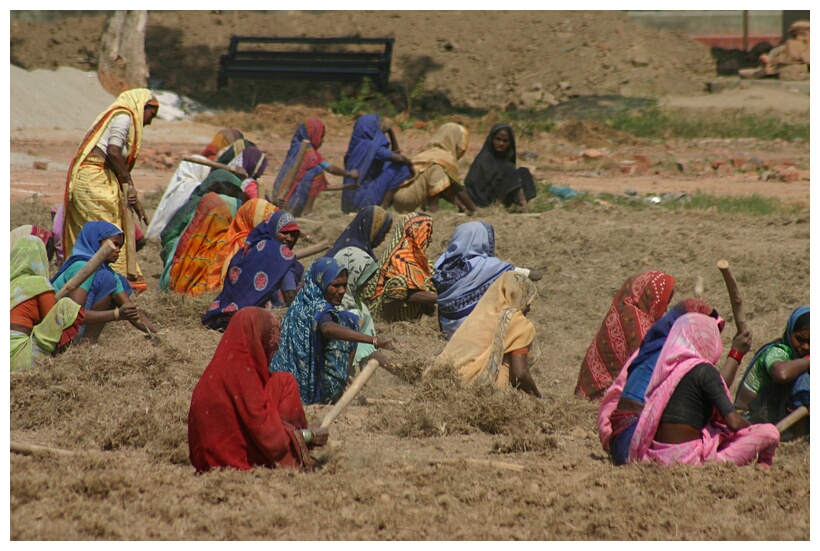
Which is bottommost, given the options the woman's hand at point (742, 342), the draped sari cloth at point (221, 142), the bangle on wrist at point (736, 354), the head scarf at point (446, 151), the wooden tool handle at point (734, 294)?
the bangle on wrist at point (736, 354)

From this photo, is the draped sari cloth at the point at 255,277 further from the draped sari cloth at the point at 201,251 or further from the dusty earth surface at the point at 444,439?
the draped sari cloth at the point at 201,251

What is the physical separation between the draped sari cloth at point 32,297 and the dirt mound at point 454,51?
1487cm

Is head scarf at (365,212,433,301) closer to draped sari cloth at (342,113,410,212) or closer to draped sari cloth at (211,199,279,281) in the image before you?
draped sari cloth at (211,199,279,281)

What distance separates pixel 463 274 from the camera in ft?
25.0

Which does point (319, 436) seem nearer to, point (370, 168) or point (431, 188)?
point (431, 188)

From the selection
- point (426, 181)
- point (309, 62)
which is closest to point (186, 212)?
point (426, 181)

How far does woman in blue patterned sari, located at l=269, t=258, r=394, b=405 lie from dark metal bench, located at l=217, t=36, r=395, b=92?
50.9 feet

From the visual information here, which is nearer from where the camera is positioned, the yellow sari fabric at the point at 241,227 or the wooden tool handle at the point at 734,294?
the wooden tool handle at the point at 734,294

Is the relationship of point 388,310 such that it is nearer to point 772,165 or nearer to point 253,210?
point 253,210

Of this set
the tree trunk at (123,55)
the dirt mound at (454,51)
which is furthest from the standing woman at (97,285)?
the tree trunk at (123,55)

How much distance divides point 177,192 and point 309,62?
1273cm

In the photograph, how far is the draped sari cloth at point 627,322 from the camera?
6023 mm

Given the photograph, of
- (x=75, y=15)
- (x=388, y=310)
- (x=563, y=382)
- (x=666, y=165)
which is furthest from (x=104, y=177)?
(x=75, y=15)

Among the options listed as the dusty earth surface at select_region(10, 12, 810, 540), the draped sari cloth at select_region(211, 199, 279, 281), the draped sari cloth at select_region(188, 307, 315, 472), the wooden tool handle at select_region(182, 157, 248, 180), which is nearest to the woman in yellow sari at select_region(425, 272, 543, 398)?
the dusty earth surface at select_region(10, 12, 810, 540)
